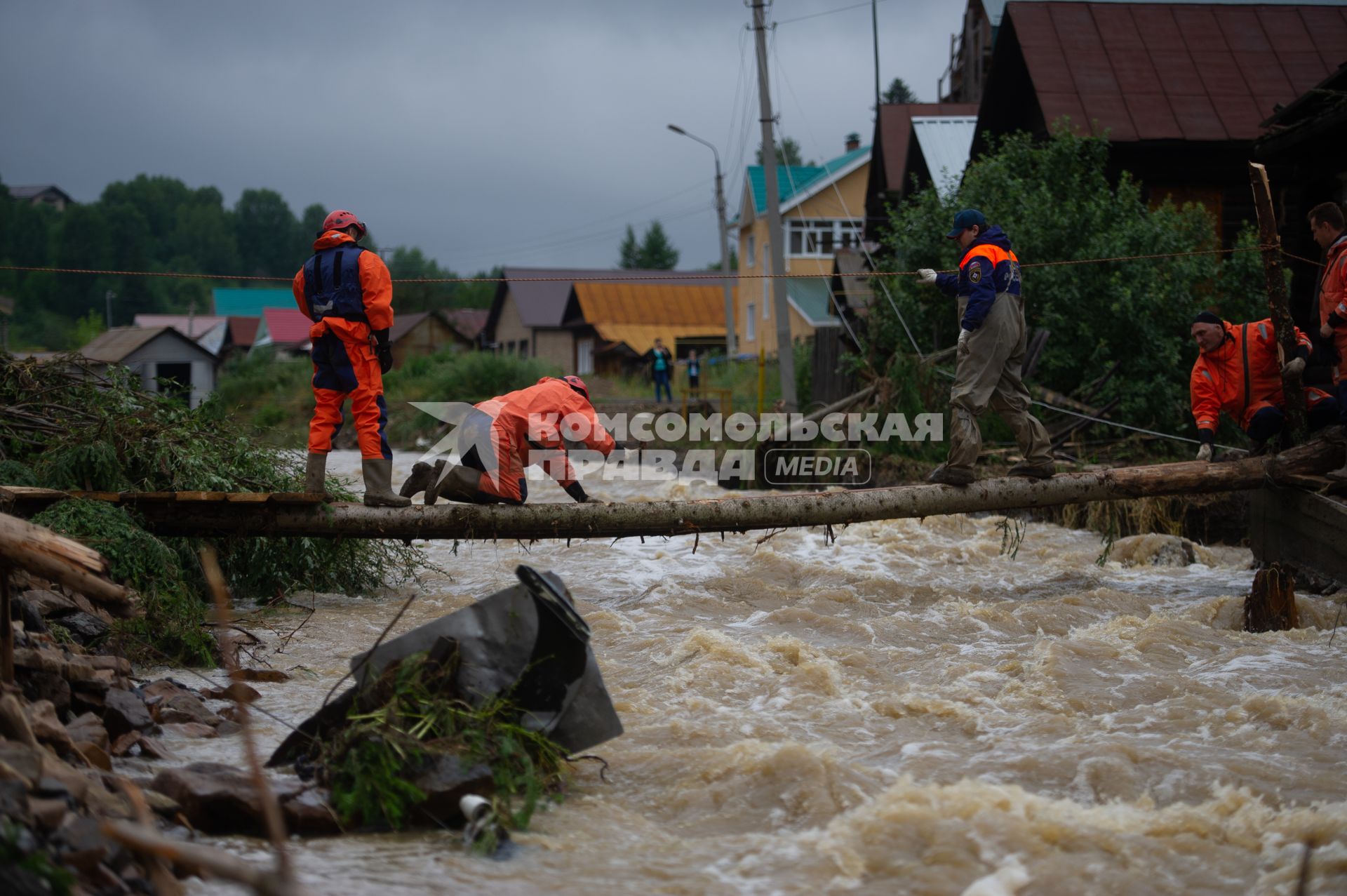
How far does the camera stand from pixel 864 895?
412 cm

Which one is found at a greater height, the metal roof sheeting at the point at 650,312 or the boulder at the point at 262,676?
the metal roof sheeting at the point at 650,312

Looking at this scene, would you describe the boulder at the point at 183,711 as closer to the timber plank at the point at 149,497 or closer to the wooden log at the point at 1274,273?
the timber plank at the point at 149,497

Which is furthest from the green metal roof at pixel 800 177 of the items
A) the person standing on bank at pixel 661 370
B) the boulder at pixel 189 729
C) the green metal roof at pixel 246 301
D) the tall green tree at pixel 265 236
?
the tall green tree at pixel 265 236

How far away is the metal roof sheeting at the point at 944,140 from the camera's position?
2456 cm

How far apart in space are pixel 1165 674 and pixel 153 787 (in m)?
5.76

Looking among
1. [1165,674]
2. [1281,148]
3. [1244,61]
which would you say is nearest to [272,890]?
[1165,674]

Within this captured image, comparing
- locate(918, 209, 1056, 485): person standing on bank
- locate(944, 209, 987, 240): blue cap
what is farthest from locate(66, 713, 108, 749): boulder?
locate(944, 209, 987, 240): blue cap

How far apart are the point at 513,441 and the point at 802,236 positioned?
3416 cm

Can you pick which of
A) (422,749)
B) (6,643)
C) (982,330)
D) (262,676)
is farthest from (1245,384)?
(6,643)

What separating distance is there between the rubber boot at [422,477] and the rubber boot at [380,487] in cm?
25

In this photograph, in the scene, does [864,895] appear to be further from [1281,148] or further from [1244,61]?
[1244,61]

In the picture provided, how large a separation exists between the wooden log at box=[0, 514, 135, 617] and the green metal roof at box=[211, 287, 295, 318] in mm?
91175

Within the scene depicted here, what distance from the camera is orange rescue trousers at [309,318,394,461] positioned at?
303 inches

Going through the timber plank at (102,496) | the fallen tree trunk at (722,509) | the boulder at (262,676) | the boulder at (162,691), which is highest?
the timber plank at (102,496)
